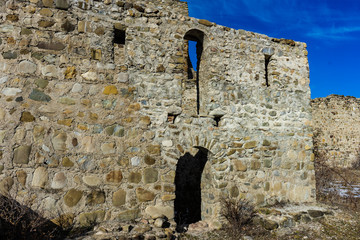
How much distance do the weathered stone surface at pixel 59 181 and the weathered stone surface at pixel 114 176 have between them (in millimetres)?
599

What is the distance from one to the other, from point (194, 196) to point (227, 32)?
4.11 meters

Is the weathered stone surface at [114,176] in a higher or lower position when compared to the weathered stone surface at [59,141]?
lower

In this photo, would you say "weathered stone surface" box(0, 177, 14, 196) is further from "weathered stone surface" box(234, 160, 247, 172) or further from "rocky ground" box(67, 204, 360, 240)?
"weathered stone surface" box(234, 160, 247, 172)

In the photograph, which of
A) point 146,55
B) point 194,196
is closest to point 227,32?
point 146,55

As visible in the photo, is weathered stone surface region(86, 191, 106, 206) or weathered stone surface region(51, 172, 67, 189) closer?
weathered stone surface region(51, 172, 67, 189)

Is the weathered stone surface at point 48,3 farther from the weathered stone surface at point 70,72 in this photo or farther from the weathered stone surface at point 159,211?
the weathered stone surface at point 159,211

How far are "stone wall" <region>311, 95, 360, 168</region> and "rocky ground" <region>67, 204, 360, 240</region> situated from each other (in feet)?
30.3

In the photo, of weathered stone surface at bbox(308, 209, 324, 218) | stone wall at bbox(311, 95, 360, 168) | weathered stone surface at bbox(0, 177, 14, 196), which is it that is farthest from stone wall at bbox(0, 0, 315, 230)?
stone wall at bbox(311, 95, 360, 168)

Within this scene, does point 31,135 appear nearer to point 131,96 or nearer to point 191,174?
point 131,96

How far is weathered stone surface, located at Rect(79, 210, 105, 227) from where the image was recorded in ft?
12.2

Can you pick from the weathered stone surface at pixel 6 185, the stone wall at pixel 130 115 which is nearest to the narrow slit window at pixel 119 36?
the stone wall at pixel 130 115

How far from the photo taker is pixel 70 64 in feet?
13.0

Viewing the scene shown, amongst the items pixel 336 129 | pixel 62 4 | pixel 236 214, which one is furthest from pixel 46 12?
pixel 336 129

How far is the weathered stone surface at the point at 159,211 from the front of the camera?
405 centimetres
